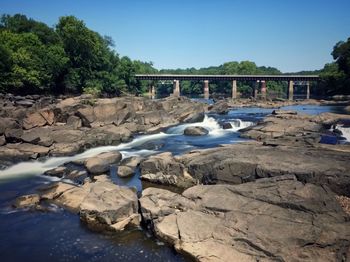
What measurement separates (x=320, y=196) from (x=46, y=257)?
10.8 meters

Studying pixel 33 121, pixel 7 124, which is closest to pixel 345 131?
pixel 33 121

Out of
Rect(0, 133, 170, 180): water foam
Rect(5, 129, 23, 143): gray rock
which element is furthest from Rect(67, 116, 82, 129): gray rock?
Rect(5, 129, 23, 143): gray rock

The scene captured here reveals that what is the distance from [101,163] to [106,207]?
27.6 ft

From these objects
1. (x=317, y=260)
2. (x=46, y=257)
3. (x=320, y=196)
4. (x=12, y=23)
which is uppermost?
(x=12, y=23)

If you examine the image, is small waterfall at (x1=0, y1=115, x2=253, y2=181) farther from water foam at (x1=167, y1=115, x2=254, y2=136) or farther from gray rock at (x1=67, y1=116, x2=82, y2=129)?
gray rock at (x1=67, y1=116, x2=82, y2=129)

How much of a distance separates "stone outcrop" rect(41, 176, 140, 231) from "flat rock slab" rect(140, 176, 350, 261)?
62 centimetres

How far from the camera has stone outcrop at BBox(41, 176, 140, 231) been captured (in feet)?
46.3

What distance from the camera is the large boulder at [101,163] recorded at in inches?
871

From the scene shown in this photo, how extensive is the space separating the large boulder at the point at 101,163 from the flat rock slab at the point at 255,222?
766 cm

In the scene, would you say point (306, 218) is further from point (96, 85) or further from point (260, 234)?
point (96, 85)

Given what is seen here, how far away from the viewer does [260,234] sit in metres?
11.5

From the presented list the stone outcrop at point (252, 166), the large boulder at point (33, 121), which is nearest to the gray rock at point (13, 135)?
the large boulder at point (33, 121)

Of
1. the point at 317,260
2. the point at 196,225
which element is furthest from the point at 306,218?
the point at 196,225

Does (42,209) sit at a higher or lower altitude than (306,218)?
lower
